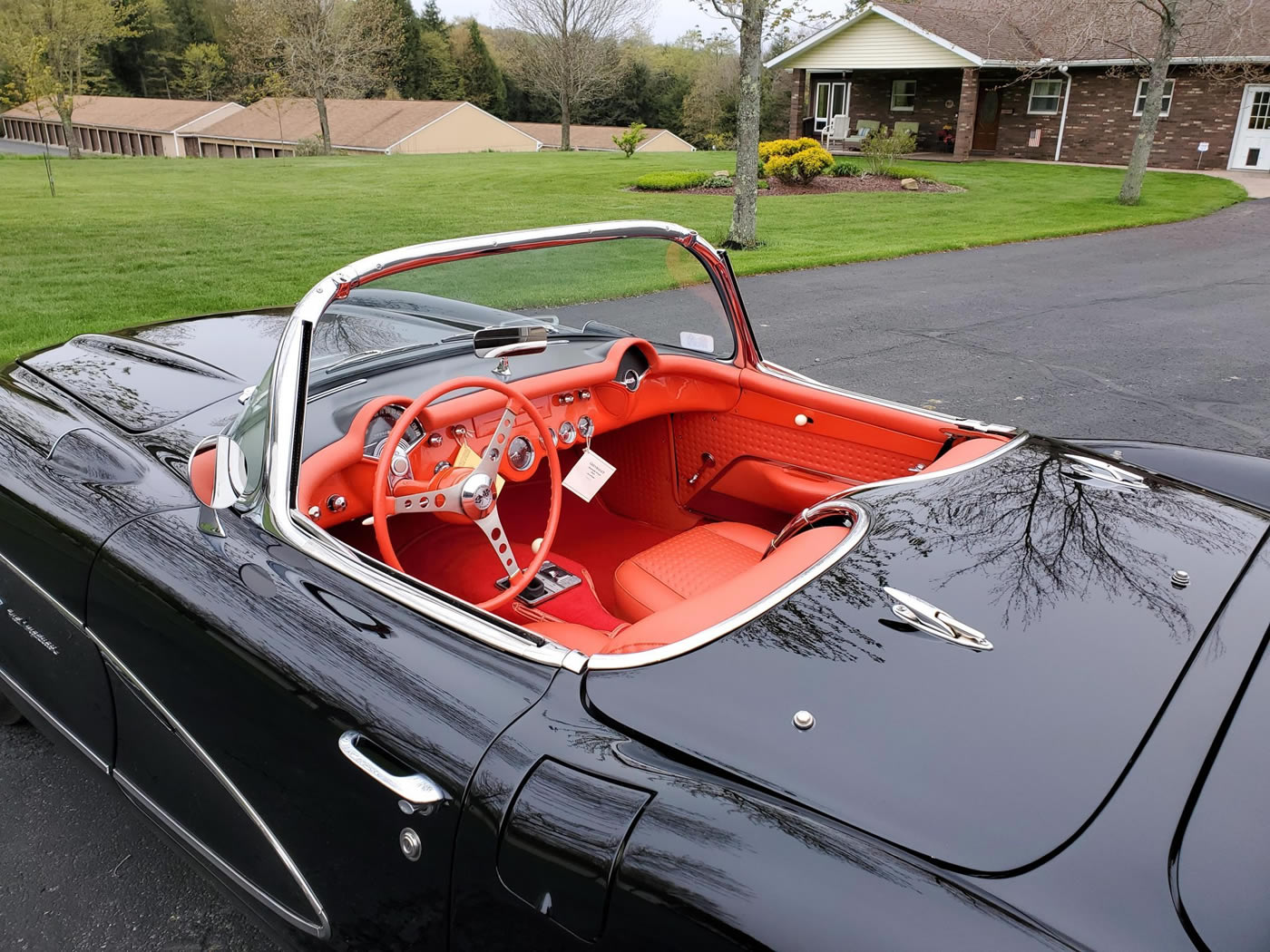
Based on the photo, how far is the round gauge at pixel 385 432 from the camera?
2.44 m

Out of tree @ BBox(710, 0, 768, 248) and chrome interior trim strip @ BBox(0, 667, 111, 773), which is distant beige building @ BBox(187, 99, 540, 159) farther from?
chrome interior trim strip @ BBox(0, 667, 111, 773)

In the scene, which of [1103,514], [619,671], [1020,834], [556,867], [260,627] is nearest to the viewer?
[1020,834]

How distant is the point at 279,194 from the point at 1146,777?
→ 67.7ft

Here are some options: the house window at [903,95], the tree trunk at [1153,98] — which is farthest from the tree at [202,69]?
the tree trunk at [1153,98]

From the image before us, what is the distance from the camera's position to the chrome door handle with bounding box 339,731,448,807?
5.24 feet

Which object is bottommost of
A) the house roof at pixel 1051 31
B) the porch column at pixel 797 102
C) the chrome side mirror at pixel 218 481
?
the chrome side mirror at pixel 218 481

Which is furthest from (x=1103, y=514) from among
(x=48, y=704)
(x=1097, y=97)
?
(x=1097, y=97)

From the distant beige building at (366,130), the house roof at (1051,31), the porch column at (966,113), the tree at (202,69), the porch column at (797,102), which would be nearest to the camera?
the house roof at (1051,31)

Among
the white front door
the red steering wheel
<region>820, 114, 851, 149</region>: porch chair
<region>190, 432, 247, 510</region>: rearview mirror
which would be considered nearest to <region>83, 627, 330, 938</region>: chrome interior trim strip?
<region>190, 432, 247, 510</region>: rearview mirror

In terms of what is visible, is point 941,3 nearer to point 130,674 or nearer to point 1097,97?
point 1097,97

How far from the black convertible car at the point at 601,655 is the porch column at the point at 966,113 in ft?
87.2

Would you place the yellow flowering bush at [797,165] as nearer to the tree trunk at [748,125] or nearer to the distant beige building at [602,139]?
the tree trunk at [748,125]

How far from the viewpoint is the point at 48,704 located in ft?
8.27

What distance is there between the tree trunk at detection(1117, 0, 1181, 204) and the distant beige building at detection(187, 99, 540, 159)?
36839 mm
